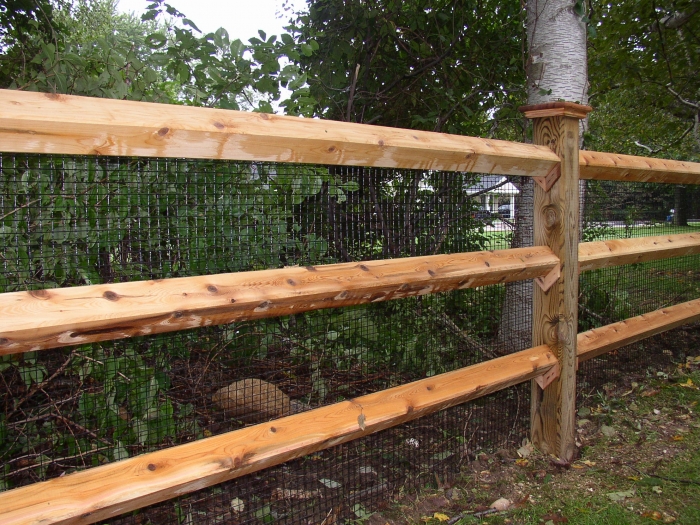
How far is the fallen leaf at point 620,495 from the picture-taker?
2.61m

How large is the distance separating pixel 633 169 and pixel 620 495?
2037 millimetres

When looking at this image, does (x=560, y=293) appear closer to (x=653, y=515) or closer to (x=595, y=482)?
(x=595, y=482)

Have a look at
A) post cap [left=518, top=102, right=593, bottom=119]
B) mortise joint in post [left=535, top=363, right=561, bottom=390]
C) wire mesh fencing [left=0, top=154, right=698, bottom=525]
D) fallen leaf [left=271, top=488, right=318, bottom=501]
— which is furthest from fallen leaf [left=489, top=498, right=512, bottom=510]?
post cap [left=518, top=102, right=593, bottom=119]

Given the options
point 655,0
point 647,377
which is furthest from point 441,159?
point 655,0

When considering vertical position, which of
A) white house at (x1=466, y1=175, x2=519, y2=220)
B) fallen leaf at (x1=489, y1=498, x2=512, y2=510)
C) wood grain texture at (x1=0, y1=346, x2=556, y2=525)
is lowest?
fallen leaf at (x1=489, y1=498, x2=512, y2=510)

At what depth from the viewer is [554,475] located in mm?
2855

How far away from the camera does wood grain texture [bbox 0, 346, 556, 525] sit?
151 centimetres

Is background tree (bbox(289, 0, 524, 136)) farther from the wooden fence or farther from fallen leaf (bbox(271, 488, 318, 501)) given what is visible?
fallen leaf (bbox(271, 488, 318, 501))

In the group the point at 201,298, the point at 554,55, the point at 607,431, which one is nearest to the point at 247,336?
the point at 201,298

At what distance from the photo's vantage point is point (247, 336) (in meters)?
2.79

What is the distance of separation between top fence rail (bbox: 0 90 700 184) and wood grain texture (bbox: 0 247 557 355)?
1.35 feet

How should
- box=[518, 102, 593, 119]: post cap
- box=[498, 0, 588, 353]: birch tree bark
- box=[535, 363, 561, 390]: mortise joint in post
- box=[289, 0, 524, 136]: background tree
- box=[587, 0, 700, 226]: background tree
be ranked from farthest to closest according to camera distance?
1. box=[587, 0, 700, 226]: background tree
2. box=[289, 0, 524, 136]: background tree
3. box=[498, 0, 588, 353]: birch tree bark
4. box=[535, 363, 561, 390]: mortise joint in post
5. box=[518, 102, 593, 119]: post cap

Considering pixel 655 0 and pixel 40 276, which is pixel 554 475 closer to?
pixel 40 276

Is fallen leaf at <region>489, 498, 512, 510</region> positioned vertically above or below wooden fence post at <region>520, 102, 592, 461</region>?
below
